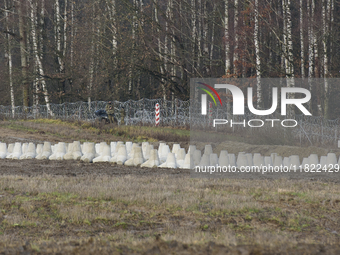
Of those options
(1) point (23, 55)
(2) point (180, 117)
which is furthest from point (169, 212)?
(1) point (23, 55)

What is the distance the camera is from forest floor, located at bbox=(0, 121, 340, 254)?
5.59 metres

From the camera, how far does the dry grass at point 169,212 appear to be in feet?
21.8

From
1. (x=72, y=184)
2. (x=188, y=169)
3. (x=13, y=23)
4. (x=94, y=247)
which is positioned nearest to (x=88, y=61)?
(x=13, y=23)

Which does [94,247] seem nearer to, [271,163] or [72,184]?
[72,184]

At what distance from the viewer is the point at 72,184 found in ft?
36.2

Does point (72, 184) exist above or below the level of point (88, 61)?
below

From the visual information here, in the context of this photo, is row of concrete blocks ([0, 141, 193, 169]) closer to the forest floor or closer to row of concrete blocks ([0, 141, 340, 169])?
row of concrete blocks ([0, 141, 340, 169])

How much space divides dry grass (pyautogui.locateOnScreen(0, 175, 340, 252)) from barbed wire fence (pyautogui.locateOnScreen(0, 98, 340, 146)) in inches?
393

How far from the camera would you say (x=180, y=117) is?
30703 millimetres

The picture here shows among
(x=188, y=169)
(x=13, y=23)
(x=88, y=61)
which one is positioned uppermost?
(x=13, y=23)

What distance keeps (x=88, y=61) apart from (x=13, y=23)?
6.10 m

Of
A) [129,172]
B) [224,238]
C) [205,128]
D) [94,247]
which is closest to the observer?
[94,247]

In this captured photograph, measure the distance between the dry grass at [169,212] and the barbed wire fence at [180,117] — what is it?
32.8 ft

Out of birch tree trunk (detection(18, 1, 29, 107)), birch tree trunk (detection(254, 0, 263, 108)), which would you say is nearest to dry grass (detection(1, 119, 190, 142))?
birch tree trunk (detection(254, 0, 263, 108))
